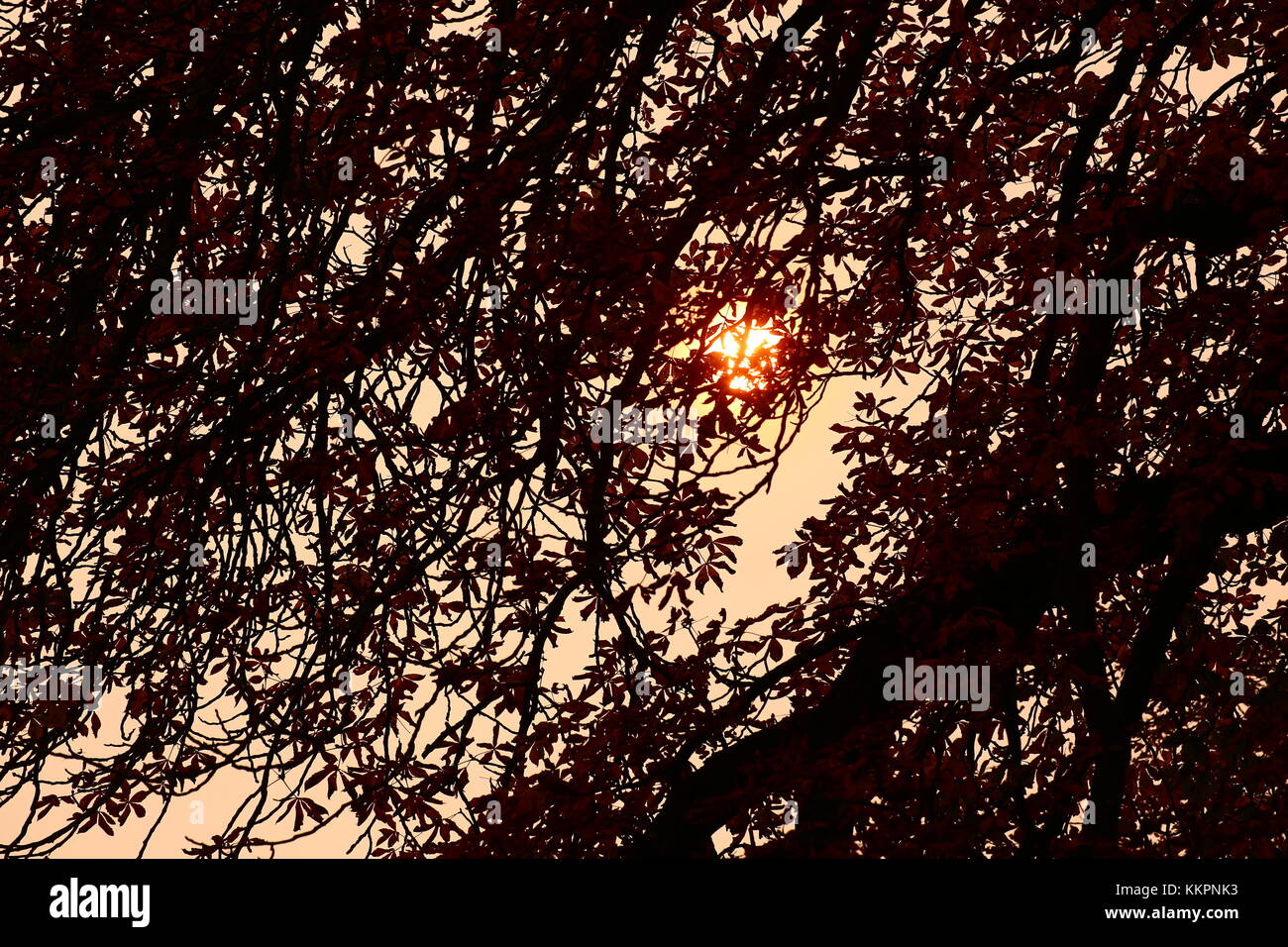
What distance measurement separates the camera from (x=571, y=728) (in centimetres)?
706

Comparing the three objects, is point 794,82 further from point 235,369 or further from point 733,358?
point 235,369

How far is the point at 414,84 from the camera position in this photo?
695cm

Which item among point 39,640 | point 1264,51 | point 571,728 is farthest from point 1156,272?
point 39,640

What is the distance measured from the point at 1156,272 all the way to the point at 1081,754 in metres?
3.52

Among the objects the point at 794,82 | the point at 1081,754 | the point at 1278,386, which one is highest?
the point at 794,82

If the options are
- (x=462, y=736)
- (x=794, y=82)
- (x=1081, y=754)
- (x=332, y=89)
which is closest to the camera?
(x=1081, y=754)

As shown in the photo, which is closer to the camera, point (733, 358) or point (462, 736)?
point (462, 736)

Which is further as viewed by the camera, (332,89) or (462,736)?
(332,89)

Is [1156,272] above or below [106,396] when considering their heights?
above

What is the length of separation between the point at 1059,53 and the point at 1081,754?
11.9ft

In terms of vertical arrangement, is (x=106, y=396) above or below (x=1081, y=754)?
above

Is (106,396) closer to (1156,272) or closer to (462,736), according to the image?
(462,736)
